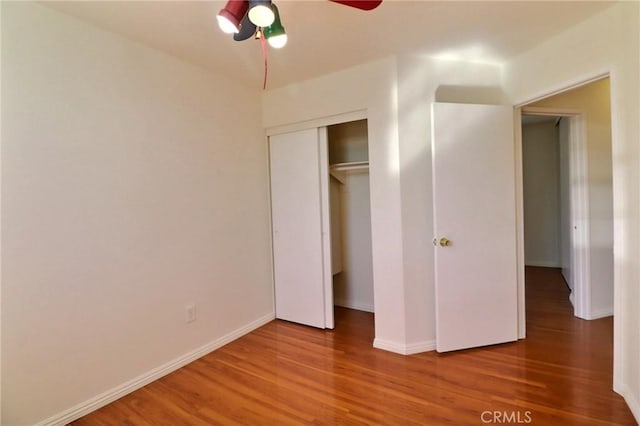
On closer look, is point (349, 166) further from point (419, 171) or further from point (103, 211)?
point (103, 211)

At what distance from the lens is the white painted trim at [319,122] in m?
2.60

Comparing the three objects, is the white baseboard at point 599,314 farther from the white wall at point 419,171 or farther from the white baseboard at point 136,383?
the white baseboard at point 136,383

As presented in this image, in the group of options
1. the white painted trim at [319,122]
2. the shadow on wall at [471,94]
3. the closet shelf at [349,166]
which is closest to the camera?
the shadow on wall at [471,94]

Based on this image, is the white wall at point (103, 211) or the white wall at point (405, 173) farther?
the white wall at point (405, 173)

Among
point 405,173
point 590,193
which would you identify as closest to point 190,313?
point 405,173

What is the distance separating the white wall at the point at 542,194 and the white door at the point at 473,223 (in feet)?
11.1

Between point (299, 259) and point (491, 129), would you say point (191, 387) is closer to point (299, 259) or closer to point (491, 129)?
point (299, 259)

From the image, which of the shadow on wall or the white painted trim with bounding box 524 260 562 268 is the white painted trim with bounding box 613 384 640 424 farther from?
the white painted trim with bounding box 524 260 562 268

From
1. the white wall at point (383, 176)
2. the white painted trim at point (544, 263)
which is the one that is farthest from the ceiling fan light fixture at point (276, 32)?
the white painted trim at point (544, 263)

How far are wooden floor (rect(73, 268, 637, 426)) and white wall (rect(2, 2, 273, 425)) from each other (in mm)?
334

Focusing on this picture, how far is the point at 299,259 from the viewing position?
3021 millimetres

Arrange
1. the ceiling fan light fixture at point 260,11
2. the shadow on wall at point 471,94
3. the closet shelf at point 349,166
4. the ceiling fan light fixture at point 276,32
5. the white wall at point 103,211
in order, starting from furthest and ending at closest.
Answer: the closet shelf at point 349,166 < the shadow on wall at point 471,94 < the white wall at point 103,211 < the ceiling fan light fixture at point 276,32 < the ceiling fan light fixture at point 260,11

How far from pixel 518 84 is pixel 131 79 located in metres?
2.88

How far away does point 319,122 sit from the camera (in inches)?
110
